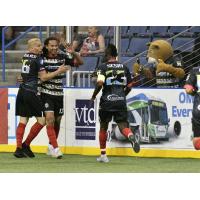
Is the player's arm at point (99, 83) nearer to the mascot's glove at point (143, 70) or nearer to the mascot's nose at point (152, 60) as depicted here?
the mascot's glove at point (143, 70)

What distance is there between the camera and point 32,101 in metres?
16.9

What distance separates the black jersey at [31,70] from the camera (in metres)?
16.7

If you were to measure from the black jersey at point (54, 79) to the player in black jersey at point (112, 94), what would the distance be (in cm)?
102

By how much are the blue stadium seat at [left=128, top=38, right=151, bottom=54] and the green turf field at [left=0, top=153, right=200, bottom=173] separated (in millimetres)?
4423

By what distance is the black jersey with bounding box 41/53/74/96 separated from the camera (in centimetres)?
1669

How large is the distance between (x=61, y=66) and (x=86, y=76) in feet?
8.90

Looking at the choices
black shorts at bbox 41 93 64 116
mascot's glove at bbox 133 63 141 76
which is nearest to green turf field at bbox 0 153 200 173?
black shorts at bbox 41 93 64 116

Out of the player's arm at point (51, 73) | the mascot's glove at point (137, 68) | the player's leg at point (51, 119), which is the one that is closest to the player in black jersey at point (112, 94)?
the player's arm at point (51, 73)

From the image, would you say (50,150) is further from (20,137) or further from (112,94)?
(112,94)

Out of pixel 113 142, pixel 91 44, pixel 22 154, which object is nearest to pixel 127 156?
pixel 113 142

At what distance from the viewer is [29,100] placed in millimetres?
16938

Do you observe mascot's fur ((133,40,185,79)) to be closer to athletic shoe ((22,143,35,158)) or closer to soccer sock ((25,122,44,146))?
soccer sock ((25,122,44,146))

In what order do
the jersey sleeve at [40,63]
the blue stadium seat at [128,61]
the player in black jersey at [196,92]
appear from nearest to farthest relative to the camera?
the player in black jersey at [196,92] → the jersey sleeve at [40,63] → the blue stadium seat at [128,61]

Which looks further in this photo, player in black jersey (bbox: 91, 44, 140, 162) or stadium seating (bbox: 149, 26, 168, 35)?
stadium seating (bbox: 149, 26, 168, 35)
